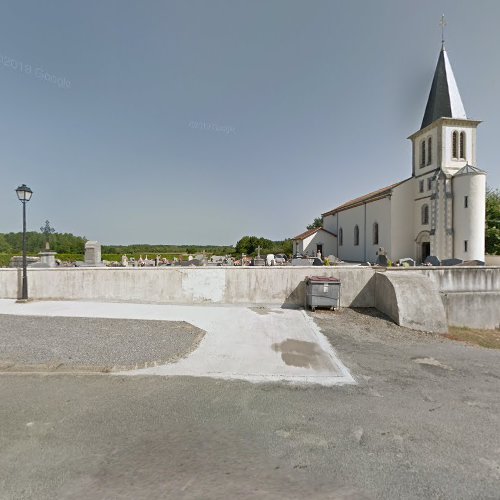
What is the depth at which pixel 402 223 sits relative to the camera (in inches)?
1100

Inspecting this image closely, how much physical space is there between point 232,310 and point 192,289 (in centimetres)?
204

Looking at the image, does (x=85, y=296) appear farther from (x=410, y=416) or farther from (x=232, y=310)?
(x=410, y=416)

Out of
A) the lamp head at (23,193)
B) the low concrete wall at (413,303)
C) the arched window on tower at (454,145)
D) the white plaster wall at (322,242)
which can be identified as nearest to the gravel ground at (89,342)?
the lamp head at (23,193)

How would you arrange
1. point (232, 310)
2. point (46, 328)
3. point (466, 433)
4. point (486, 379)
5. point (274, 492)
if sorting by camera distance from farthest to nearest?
point (232, 310) < point (46, 328) < point (486, 379) < point (466, 433) < point (274, 492)

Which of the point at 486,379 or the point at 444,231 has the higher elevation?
the point at 444,231

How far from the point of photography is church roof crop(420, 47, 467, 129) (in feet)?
85.6

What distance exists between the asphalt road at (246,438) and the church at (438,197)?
946 inches

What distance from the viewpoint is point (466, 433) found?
324 cm

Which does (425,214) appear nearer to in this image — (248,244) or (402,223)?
(402,223)

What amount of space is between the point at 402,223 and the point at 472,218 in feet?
19.0

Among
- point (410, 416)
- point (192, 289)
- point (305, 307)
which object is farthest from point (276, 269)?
point (410, 416)

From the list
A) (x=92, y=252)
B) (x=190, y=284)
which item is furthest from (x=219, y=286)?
(x=92, y=252)

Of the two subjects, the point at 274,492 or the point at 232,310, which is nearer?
the point at 274,492

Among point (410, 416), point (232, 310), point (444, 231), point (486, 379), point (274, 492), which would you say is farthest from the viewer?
point (444, 231)
